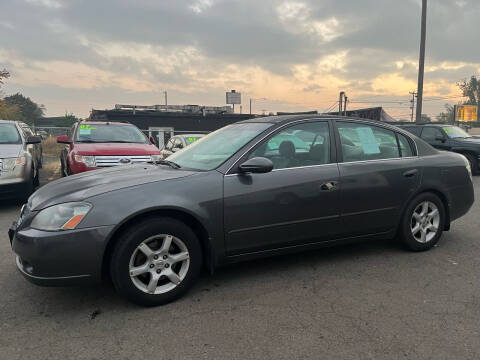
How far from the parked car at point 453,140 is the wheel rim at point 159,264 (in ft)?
36.2

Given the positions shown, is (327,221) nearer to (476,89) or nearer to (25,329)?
(25,329)

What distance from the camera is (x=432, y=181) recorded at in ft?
13.7

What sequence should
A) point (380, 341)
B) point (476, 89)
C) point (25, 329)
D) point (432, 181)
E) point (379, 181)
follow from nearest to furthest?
1. point (380, 341)
2. point (25, 329)
3. point (379, 181)
4. point (432, 181)
5. point (476, 89)

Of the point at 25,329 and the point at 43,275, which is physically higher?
the point at 43,275

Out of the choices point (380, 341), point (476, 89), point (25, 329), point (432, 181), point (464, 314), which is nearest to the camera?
point (380, 341)

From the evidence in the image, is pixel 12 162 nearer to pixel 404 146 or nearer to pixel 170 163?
pixel 170 163

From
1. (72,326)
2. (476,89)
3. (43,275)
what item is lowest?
(72,326)

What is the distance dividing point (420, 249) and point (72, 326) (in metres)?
3.59

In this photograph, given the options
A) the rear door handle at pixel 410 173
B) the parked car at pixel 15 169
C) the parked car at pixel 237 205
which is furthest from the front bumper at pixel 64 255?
the parked car at pixel 15 169

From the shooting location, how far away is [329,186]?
3.57 meters

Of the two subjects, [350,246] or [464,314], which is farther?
[350,246]

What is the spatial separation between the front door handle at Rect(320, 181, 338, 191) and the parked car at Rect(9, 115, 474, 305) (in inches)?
0.4

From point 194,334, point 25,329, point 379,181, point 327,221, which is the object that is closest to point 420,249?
point 379,181

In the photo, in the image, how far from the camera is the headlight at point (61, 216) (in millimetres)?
2734
